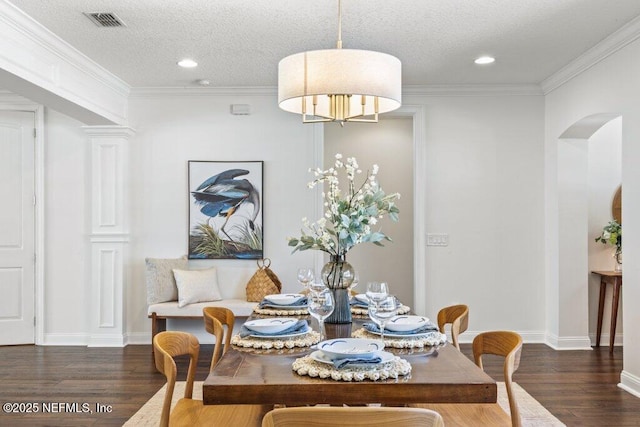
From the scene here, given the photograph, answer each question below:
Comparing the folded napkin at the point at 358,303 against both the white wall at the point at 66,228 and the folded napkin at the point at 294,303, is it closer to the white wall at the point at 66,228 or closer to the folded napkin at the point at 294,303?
the folded napkin at the point at 294,303

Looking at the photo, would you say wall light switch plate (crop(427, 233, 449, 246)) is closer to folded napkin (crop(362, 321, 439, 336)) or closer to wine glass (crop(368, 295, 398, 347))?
folded napkin (crop(362, 321, 439, 336))

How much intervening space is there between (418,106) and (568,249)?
1.98 meters

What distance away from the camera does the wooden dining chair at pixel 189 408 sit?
214cm

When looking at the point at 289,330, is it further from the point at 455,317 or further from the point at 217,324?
the point at 455,317

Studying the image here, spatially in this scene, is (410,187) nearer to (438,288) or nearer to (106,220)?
(438,288)

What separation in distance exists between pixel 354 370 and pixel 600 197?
15.2 ft

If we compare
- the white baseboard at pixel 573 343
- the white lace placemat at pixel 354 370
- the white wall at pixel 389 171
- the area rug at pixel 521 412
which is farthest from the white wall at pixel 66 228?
the white baseboard at pixel 573 343

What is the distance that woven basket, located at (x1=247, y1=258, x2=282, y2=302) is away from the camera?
17.1ft

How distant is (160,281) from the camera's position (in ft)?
17.1

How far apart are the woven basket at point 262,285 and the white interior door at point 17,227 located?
7.24 feet

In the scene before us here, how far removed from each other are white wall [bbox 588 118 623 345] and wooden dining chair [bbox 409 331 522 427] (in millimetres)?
3592

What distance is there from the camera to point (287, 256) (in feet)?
18.5

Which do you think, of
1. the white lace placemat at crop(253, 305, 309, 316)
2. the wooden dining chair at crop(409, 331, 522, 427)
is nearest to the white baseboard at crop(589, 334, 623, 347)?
the wooden dining chair at crop(409, 331, 522, 427)

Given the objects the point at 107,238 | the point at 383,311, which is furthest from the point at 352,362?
the point at 107,238
